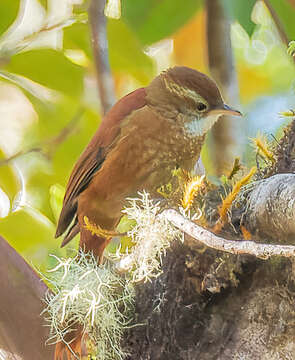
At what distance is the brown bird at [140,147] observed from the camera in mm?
1777

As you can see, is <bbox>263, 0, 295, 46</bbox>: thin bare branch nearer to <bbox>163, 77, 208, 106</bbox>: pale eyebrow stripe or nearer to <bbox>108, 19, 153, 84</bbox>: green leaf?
<bbox>108, 19, 153, 84</bbox>: green leaf

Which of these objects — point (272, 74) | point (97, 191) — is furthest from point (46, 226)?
point (272, 74)

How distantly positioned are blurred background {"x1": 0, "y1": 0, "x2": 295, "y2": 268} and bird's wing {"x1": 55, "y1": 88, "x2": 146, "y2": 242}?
303mm

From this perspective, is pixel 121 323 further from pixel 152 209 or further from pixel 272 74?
pixel 272 74

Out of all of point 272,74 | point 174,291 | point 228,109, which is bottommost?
point 272,74

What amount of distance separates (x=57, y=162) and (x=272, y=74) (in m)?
1.24

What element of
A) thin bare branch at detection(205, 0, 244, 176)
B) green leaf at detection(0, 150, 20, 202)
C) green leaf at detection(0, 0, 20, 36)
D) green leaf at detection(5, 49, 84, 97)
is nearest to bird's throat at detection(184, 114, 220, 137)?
thin bare branch at detection(205, 0, 244, 176)

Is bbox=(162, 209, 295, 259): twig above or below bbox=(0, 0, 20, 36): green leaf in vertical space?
below

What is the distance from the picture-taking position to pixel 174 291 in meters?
1.42

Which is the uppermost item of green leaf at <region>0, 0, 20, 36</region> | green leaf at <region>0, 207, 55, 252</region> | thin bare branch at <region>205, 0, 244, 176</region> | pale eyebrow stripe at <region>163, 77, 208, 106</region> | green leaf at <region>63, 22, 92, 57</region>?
green leaf at <region>0, 0, 20, 36</region>

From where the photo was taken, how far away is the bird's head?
1.80 metres

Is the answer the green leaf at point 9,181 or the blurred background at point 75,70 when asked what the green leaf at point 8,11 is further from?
the green leaf at point 9,181

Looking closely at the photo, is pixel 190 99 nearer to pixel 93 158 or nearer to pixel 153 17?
pixel 93 158

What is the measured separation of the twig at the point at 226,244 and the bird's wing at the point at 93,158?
0.57 meters
